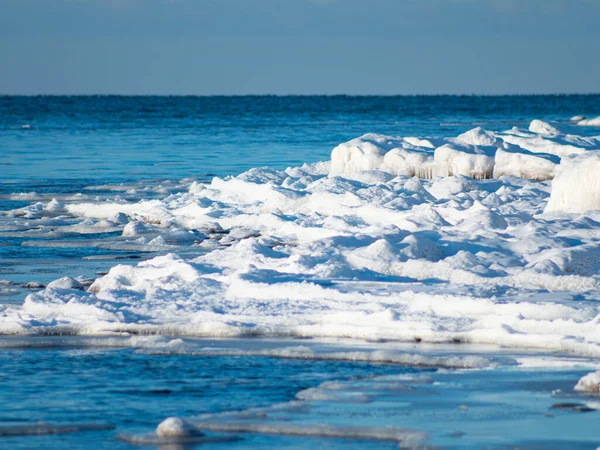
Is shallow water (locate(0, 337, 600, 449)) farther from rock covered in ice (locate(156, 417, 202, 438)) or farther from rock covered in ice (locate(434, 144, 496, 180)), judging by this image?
rock covered in ice (locate(434, 144, 496, 180))

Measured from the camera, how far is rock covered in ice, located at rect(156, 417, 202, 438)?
6043 millimetres

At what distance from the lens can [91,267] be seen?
42.7ft

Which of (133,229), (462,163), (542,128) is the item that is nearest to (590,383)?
(133,229)

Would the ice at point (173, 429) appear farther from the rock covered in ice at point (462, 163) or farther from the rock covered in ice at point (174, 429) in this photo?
the rock covered in ice at point (462, 163)

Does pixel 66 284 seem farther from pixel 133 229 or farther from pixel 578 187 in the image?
pixel 578 187

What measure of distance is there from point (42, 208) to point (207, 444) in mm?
15450

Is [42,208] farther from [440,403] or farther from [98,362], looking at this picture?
[440,403]

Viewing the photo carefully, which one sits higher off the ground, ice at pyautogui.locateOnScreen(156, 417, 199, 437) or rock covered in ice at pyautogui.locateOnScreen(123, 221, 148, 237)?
ice at pyautogui.locateOnScreen(156, 417, 199, 437)

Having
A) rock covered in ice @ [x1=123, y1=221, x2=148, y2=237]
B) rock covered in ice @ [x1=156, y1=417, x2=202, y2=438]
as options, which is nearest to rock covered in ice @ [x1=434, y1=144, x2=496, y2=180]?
rock covered in ice @ [x1=123, y1=221, x2=148, y2=237]

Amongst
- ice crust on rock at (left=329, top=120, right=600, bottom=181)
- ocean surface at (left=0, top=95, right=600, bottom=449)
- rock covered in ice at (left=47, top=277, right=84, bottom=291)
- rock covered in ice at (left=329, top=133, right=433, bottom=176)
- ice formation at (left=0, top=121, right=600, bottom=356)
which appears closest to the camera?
ocean surface at (left=0, top=95, right=600, bottom=449)

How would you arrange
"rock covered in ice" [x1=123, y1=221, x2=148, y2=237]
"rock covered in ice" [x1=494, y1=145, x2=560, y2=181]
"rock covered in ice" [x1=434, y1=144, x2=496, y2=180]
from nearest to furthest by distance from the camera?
"rock covered in ice" [x1=123, y1=221, x2=148, y2=237], "rock covered in ice" [x1=494, y1=145, x2=560, y2=181], "rock covered in ice" [x1=434, y1=144, x2=496, y2=180]

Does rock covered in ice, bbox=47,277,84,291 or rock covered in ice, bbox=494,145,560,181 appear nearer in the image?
rock covered in ice, bbox=47,277,84,291

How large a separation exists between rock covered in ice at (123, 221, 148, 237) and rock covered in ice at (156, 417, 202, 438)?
413 inches

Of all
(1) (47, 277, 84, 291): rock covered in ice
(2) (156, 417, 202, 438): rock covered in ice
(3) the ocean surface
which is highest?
(2) (156, 417, 202, 438): rock covered in ice
